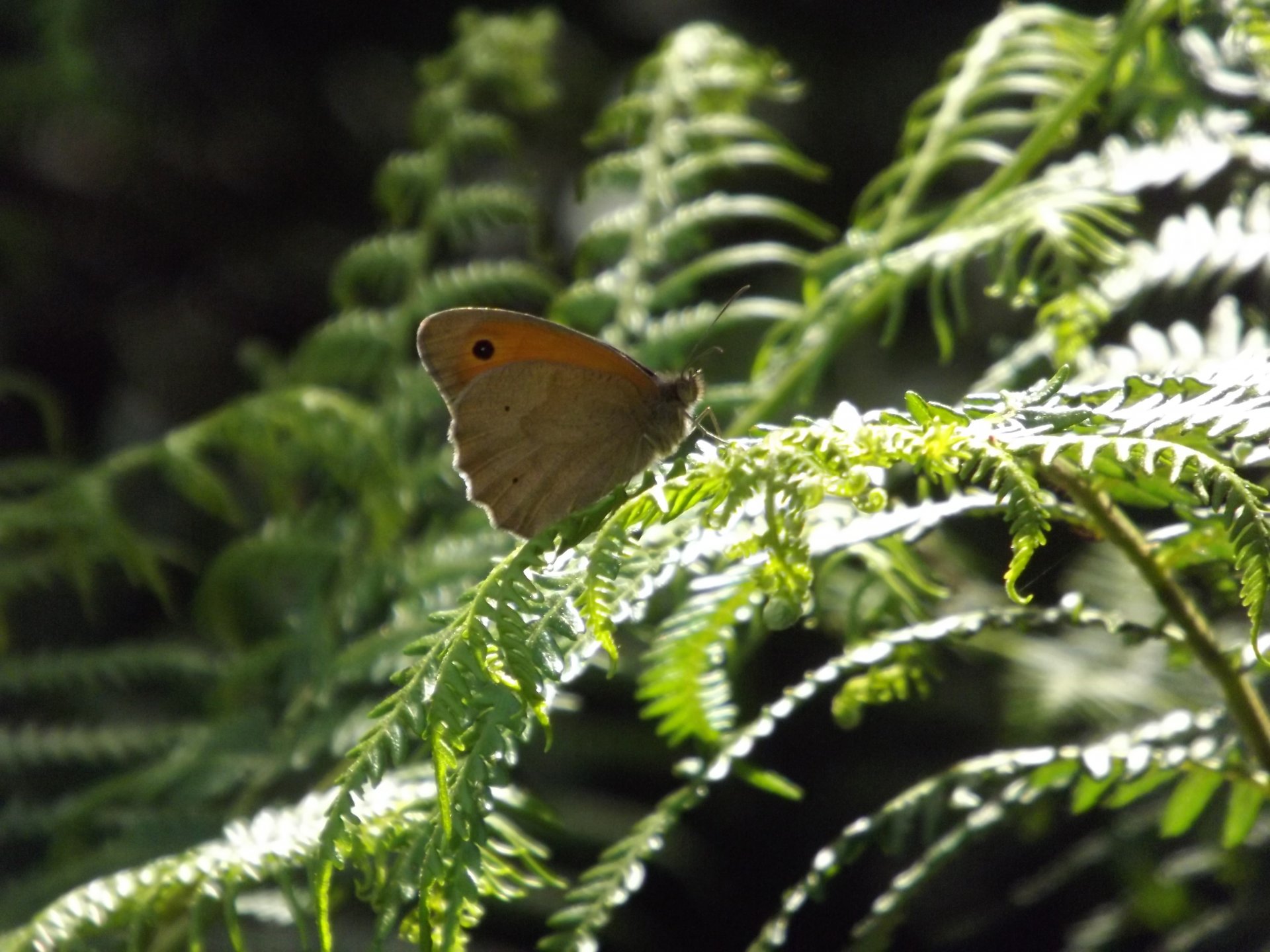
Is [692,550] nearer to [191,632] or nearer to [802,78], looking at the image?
[191,632]

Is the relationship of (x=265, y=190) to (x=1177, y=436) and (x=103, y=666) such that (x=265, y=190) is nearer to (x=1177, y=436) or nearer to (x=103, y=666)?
(x=103, y=666)

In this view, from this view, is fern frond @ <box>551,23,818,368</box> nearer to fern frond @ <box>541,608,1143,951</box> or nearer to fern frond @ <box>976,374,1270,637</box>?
fern frond @ <box>541,608,1143,951</box>

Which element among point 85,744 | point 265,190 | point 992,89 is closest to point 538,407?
point 992,89

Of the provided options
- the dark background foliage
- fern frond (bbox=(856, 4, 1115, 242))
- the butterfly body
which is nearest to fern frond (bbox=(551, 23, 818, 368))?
fern frond (bbox=(856, 4, 1115, 242))

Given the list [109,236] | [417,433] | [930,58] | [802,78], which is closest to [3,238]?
[109,236]

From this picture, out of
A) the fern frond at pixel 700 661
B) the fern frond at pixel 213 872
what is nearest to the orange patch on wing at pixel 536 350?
the fern frond at pixel 700 661

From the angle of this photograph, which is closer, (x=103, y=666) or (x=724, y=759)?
(x=724, y=759)

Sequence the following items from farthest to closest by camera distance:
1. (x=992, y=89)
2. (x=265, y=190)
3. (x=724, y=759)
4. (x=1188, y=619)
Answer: (x=265, y=190), (x=992, y=89), (x=724, y=759), (x=1188, y=619)
